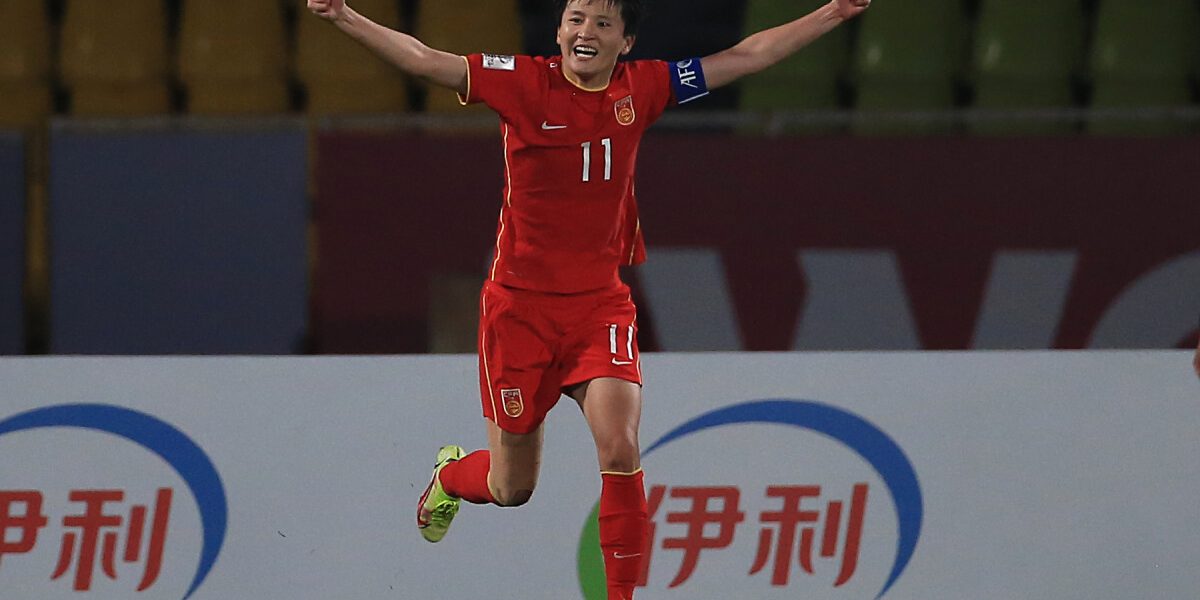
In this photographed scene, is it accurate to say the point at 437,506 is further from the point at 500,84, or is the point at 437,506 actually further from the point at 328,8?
the point at 328,8

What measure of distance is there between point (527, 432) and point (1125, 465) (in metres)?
2.00

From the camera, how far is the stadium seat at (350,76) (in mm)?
8383

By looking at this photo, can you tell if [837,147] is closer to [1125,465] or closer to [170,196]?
[1125,465]

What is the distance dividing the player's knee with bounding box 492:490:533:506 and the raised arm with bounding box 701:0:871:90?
1.35 m

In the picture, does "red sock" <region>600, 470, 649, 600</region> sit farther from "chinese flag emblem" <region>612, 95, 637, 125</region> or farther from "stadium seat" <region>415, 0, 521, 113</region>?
"stadium seat" <region>415, 0, 521, 113</region>

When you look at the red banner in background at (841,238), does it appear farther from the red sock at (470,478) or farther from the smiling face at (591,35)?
Answer: the smiling face at (591,35)

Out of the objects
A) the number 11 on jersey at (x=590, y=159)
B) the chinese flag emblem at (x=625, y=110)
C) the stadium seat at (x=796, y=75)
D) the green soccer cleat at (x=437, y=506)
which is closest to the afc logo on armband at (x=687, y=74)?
the chinese flag emblem at (x=625, y=110)

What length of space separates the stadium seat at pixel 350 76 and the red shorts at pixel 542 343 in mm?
3609

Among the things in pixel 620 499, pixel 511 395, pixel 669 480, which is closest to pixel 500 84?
pixel 511 395

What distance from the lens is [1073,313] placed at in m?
7.25

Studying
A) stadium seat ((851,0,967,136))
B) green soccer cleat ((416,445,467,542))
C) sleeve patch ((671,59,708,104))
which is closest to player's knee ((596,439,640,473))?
green soccer cleat ((416,445,467,542))

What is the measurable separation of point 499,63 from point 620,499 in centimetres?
127

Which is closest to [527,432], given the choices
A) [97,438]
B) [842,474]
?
[842,474]

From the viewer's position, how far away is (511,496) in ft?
16.8
